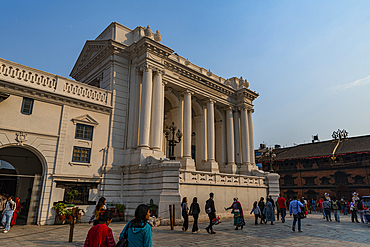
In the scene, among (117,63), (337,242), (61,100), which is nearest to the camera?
(337,242)

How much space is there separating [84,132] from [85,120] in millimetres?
896

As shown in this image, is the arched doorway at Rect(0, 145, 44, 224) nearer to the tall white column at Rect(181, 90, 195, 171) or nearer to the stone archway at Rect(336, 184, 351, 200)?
the tall white column at Rect(181, 90, 195, 171)

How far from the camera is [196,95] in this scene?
2725 cm

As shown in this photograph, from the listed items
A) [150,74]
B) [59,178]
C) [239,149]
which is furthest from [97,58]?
[239,149]

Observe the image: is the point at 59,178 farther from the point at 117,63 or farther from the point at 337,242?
the point at 337,242

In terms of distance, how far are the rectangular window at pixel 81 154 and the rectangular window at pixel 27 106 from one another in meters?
3.79

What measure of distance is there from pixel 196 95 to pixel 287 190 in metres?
31.8

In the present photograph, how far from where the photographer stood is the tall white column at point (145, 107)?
1953 centimetres

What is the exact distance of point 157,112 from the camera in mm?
20656

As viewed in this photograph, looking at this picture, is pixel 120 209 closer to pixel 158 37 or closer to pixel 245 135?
pixel 158 37

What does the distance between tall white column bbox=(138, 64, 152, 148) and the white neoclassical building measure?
0.27ft

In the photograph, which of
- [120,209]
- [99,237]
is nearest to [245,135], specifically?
[120,209]

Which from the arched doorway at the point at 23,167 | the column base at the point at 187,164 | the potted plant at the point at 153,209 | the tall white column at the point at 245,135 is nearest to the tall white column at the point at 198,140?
the column base at the point at 187,164

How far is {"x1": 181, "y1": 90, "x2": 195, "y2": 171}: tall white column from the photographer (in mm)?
23398
